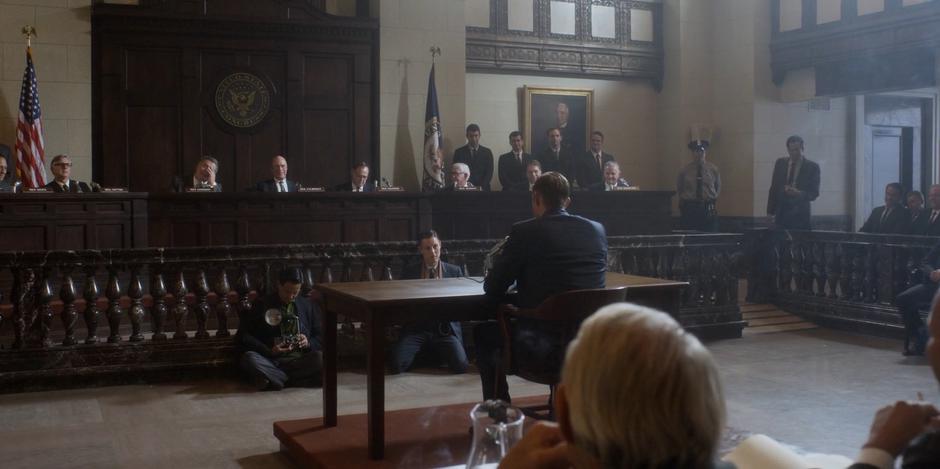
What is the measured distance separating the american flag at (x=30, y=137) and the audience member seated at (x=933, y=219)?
9.07 metres

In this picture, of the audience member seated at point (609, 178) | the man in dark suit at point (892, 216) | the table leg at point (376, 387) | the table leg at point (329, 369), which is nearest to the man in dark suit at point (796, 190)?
the man in dark suit at point (892, 216)

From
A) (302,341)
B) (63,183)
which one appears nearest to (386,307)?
(302,341)

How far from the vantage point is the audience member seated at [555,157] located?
40.0ft

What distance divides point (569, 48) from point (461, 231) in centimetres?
395

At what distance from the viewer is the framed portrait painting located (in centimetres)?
1330

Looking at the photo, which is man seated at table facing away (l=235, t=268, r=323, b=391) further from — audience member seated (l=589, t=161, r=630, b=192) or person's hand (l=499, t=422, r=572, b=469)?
audience member seated (l=589, t=161, r=630, b=192)

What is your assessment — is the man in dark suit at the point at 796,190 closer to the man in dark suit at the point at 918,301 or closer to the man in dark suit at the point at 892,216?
the man in dark suit at the point at 892,216

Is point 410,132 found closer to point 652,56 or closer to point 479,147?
point 479,147

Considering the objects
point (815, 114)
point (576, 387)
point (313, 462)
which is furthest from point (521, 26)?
point (576, 387)

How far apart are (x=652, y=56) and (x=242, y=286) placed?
871 cm

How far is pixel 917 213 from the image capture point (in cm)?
981

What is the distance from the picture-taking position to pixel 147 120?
1122 centimetres

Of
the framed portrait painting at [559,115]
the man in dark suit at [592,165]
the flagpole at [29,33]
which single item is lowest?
the man in dark suit at [592,165]

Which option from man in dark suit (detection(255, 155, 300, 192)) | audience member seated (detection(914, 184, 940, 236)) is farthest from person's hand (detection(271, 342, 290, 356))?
audience member seated (detection(914, 184, 940, 236))
